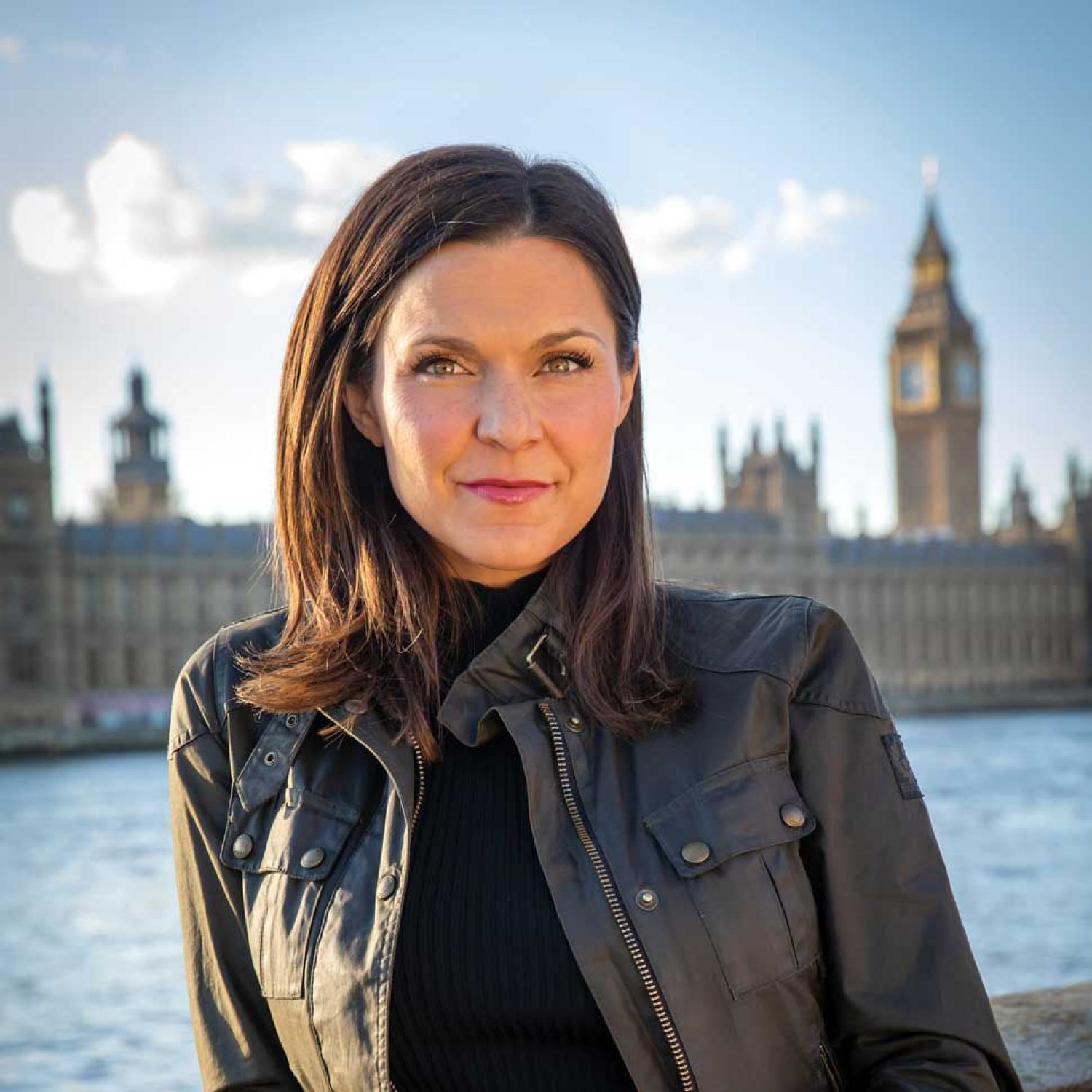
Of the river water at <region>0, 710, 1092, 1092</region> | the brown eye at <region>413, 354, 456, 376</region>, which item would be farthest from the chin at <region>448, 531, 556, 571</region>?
the river water at <region>0, 710, 1092, 1092</region>

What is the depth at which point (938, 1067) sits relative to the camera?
1.03 metres

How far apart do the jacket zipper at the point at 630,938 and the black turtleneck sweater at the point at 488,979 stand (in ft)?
0.15

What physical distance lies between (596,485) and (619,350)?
0.39 feet

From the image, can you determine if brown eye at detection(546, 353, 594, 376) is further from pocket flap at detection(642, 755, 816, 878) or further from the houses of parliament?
the houses of parliament

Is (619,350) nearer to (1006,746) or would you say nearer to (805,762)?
(805,762)

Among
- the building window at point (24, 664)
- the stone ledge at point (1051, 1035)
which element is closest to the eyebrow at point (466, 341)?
the stone ledge at point (1051, 1035)

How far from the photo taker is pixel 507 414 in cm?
112

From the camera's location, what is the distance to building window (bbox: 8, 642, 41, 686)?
30406 mm

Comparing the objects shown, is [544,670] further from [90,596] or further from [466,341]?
[90,596]

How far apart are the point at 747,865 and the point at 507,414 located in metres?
0.36

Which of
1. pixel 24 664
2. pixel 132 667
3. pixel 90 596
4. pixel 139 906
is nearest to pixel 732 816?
pixel 139 906

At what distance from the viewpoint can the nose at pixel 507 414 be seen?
112 cm

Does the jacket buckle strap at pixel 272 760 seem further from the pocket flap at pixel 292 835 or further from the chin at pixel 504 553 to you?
the chin at pixel 504 553

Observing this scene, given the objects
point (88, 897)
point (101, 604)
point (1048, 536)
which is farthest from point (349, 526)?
point (1048, 536)
